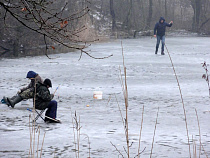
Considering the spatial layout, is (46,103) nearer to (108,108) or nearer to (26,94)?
(26,94)

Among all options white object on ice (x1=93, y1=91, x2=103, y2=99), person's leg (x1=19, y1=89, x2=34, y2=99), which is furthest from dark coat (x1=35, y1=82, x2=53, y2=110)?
white object on ice (x1=93, y1=91, x2=103, y2=99)

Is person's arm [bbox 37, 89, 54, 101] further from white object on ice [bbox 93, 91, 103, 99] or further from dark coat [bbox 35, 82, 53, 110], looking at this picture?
white object on ice [bbox 93, 91, 103, 99]

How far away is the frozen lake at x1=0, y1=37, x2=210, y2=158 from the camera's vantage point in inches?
282

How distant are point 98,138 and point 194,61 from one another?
14441mm

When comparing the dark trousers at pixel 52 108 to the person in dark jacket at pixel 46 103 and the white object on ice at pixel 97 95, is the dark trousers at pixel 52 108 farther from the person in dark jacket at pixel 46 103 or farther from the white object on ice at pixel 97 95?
the white object on ice at pixel 97 95

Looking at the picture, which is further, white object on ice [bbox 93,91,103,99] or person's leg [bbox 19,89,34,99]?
white object on ice [bbox 93,91,103,99]

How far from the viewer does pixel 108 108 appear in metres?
10.5

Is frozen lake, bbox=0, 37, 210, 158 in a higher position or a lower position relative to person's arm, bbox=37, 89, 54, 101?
lower

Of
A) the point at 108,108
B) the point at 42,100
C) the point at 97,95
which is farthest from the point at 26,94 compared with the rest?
the point at 97,95

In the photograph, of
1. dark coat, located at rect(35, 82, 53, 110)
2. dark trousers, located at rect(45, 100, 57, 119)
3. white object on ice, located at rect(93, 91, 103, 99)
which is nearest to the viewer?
dark trousers, located at rect(45, 100, 57, 119)

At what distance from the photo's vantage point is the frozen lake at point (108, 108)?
23.5ft

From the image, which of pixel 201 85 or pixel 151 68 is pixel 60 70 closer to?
pixel 151 68

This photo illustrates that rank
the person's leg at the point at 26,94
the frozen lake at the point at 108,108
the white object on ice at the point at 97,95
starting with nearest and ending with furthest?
the frozen lake at the point at 108,108 → the person's leg at the point at 26,94 → the white object on ice at the point at 97,95

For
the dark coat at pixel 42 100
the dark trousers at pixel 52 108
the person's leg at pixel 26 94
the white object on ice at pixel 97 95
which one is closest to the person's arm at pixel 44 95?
A: the dark coat at pixel 42 100
